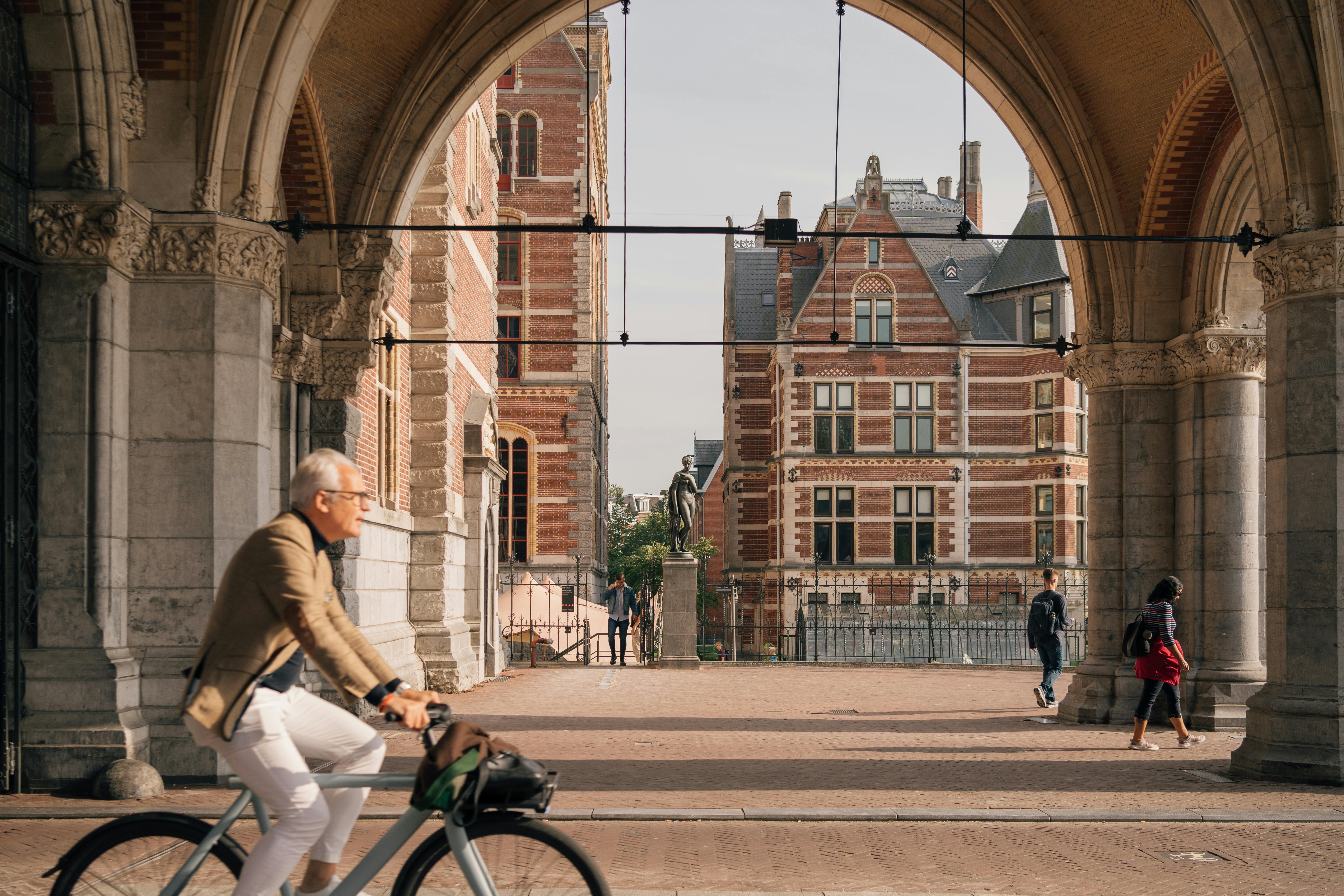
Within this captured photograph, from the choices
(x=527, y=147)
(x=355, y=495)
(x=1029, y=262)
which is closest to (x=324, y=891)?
(x=355, y=495)

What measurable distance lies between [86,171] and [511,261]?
33.1 metres

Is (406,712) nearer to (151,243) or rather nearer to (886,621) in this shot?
(151,243)

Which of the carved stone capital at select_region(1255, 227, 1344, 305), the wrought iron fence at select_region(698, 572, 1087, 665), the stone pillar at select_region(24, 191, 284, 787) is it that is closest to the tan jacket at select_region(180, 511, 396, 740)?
the stone pillar at select_region(24, 191, 284, 787)

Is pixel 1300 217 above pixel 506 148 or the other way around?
the other way around

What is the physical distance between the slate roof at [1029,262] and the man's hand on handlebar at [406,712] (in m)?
38.4

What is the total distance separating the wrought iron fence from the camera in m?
26.2

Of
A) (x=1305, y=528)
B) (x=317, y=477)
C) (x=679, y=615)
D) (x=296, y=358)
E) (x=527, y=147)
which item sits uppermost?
(x=527, y=147)

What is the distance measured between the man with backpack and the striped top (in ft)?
13.9

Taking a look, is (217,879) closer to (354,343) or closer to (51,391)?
(51,391)

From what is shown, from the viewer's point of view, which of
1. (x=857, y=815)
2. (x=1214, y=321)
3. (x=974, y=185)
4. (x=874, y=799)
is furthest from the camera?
(x=974, y=185)

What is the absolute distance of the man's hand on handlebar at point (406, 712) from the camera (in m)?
3.64

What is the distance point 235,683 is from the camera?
3.65 meters

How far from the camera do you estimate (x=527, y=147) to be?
137ft

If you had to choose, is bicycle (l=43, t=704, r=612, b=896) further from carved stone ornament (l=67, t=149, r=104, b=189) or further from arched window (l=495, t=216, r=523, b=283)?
arched window (l=495, t=216, r=523, b=283)
